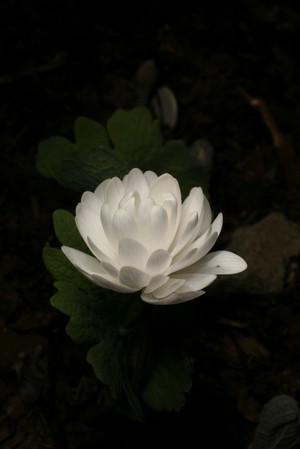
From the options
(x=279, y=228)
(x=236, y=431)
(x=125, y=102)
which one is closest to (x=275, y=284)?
(x=279, y=228)

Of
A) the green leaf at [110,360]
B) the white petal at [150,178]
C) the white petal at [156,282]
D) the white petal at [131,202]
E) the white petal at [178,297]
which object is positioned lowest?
the green leaf at [110,360]

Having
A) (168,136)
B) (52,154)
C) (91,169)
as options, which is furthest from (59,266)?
(168,136)

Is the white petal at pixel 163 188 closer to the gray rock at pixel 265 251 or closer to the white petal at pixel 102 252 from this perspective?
the white petal at pixel 102 252

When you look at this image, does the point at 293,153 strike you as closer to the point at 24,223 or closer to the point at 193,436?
the point at 24,223

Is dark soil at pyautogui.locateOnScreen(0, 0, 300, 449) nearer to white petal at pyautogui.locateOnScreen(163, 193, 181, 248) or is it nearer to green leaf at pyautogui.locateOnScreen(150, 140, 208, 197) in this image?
green leaf at pyautogui.locateOnScreen(150, 140, 208, 197)

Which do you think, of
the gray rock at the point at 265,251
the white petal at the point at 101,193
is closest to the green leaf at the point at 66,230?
the white petal at the point at 101,193

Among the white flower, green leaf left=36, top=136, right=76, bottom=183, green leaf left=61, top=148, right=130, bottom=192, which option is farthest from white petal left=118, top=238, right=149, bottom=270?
green leaf left=36, top=136, right=76, bottom=183
